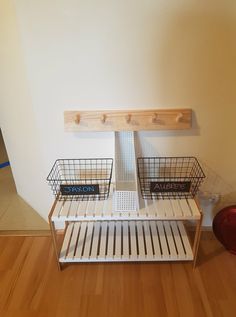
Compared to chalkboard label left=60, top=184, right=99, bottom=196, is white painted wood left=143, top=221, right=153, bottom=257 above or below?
below

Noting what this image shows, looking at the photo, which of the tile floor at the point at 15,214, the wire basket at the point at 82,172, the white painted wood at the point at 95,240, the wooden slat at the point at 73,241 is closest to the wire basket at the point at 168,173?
the wire basket at the point at 82,172

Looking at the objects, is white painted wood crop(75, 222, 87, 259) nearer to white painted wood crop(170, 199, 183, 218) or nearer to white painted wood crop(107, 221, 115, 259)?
white painted wood crop(107, 221, 115, 259)

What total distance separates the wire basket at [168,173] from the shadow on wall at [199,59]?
0.35m

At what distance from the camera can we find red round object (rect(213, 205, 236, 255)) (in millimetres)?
1462

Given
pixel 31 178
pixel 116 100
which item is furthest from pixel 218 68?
pixel 31 178

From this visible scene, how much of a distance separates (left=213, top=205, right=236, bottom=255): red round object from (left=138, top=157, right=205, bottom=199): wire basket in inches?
11.9

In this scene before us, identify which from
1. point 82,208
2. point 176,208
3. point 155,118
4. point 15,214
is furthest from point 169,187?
point 15,214

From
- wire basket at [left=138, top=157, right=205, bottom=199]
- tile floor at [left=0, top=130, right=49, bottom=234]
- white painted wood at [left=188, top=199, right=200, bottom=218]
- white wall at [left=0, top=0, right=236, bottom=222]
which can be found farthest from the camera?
tile floor at [left=0, top=130, right=49, bottom=234]

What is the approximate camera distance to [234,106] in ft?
4.06

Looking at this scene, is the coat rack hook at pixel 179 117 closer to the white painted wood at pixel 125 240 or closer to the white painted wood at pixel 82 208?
the white painted wood at pixel 82 208

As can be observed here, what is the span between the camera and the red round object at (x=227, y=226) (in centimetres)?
146

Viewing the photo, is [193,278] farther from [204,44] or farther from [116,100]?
[204,44]

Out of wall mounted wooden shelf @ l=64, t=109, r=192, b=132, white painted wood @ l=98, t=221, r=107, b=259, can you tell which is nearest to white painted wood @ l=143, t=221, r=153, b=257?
white painted wood @ l=98, t=221, r=107, b=259

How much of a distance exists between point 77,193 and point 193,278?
85 centimetres
